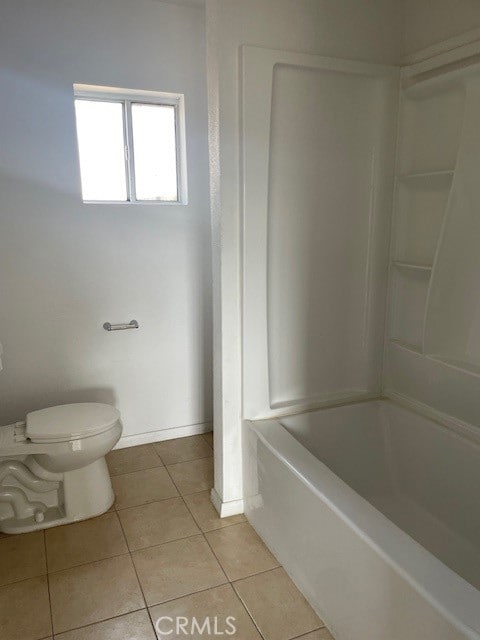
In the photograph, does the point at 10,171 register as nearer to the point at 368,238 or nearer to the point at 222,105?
the point at 222,105

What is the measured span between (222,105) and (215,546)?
1.77m

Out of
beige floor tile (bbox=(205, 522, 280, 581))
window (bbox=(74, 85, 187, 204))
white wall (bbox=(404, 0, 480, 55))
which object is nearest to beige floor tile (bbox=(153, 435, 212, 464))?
beige floor tile (bbox=(205, 522, 280, 581))

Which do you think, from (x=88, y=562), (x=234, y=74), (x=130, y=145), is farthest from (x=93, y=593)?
(x=130, y=145)

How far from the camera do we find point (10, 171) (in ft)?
7.75

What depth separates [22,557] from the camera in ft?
6.63

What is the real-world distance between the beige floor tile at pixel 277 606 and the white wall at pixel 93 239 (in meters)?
1.29

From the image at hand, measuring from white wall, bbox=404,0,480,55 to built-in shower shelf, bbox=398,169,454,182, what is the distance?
50 cm

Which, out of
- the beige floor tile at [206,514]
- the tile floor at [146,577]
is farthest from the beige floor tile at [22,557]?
the beige floor tile at [206,514]

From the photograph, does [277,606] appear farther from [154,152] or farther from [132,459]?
[154,152]

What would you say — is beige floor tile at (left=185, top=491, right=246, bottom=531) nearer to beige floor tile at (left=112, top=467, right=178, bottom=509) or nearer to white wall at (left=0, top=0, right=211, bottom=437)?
beige floor tile at (left=112, top=467, right=178, bottom=509)

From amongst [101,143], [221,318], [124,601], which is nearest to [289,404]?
[221,318]

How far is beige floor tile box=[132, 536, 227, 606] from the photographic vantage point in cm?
183

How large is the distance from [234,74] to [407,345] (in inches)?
54.9

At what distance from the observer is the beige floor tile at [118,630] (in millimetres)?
1635
